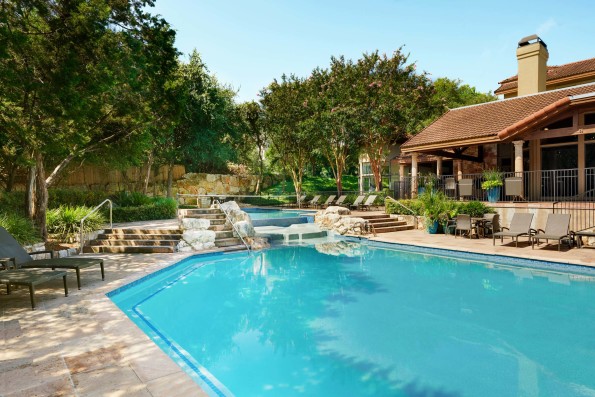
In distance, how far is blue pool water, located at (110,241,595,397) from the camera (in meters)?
4.10

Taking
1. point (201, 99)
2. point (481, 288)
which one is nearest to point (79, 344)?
point (481, 288)

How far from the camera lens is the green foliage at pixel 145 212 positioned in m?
15.7

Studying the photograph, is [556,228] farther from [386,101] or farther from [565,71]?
[565,71]

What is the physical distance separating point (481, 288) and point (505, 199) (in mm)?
8605

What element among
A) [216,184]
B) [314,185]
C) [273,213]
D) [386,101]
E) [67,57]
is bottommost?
[273,213]

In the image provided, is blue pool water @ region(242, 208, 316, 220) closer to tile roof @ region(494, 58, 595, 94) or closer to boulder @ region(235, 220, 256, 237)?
boulder @ region(235, 220, 256, 237)

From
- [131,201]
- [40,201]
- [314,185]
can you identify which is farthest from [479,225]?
[314,185]

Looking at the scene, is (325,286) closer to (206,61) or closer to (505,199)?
(505,199)

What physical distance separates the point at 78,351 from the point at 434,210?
42.9 ft

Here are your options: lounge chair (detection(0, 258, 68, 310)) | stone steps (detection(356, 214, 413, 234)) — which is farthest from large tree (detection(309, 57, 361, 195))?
lounge chair (detection(0, 258, 68, 310))

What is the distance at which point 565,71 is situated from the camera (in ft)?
71.4

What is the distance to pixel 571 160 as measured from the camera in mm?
15867

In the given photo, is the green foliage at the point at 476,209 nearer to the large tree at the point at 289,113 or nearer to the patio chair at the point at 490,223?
the patio chair at the point at 490,223

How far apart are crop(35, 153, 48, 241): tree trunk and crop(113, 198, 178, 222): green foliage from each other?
3.92 meters
